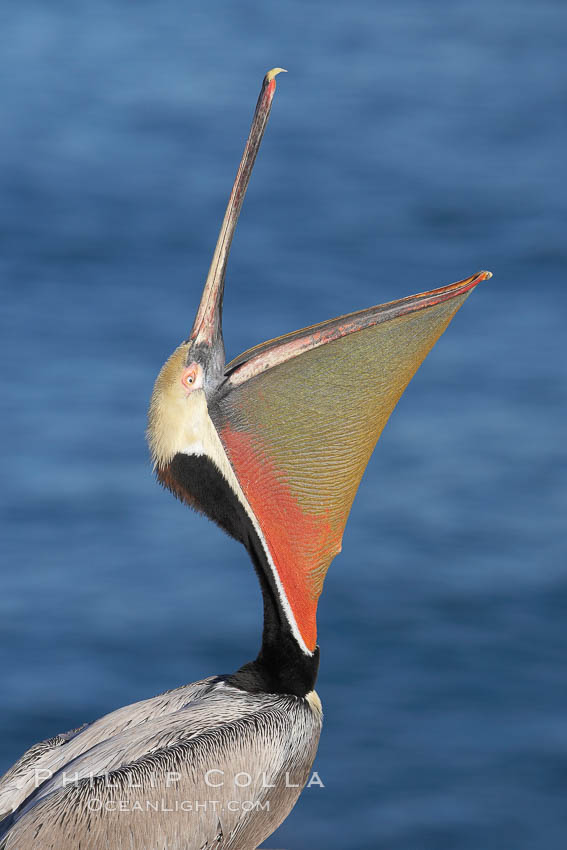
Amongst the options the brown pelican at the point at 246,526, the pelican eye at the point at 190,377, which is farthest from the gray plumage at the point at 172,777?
the pelican eye at the point at 190,377

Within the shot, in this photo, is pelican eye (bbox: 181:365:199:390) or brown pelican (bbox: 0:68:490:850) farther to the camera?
pelican eye (bbox: 181:365:199:390)

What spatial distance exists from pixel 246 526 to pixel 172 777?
63 centimetres

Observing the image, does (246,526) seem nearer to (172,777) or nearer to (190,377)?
(190,377)

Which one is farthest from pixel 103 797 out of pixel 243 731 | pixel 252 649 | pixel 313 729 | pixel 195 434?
pixel 252 649

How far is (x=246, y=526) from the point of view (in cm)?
332

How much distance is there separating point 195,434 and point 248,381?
187 mm

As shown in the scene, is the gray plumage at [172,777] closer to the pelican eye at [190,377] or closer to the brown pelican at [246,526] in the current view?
the brown pelican at [246,526]

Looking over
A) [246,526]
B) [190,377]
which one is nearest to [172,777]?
[246,526]

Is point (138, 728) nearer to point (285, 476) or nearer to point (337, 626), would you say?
point (285, 476)

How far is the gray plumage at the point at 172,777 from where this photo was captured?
3.04 metres

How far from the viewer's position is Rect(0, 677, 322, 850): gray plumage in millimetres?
3039

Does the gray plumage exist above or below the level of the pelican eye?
below

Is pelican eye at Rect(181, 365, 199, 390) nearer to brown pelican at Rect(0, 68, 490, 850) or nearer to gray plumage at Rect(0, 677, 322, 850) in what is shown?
brown pelican at Rect(0, 68, 490, 850)

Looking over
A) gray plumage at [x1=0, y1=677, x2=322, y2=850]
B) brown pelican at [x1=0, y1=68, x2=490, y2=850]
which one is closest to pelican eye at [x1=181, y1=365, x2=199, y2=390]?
brown pelican at [x1=0, y1=68, x2=490, y2=850]
